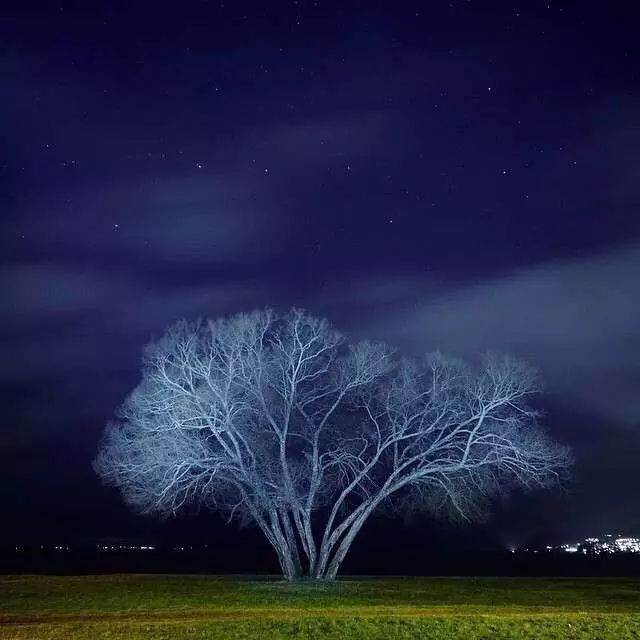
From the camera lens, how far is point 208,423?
3525cm

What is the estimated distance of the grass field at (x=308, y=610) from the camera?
18.8m

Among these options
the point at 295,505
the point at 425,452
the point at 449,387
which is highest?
the point at 449,387

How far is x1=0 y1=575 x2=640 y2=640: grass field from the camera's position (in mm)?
18781

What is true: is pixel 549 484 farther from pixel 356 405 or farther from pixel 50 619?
pixel 50 619

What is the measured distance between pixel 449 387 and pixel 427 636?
747 inches

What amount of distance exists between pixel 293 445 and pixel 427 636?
20.4m

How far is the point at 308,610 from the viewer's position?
22.9m

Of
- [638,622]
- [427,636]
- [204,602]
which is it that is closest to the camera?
[427,636]

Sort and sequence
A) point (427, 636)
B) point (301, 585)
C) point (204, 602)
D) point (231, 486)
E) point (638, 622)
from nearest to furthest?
1. point (427, 636)
2. point (638, 622)
3. point (204, 602)
4. point (301, 585)
5. point (231, 486)

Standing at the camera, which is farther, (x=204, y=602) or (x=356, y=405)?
(x=356, y=405)

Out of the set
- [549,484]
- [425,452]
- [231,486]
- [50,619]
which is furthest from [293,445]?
[50,619]

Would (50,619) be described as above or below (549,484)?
below

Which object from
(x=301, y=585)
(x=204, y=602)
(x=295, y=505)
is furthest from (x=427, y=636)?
(x=295, y=505)

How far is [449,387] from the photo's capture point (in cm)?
3672
